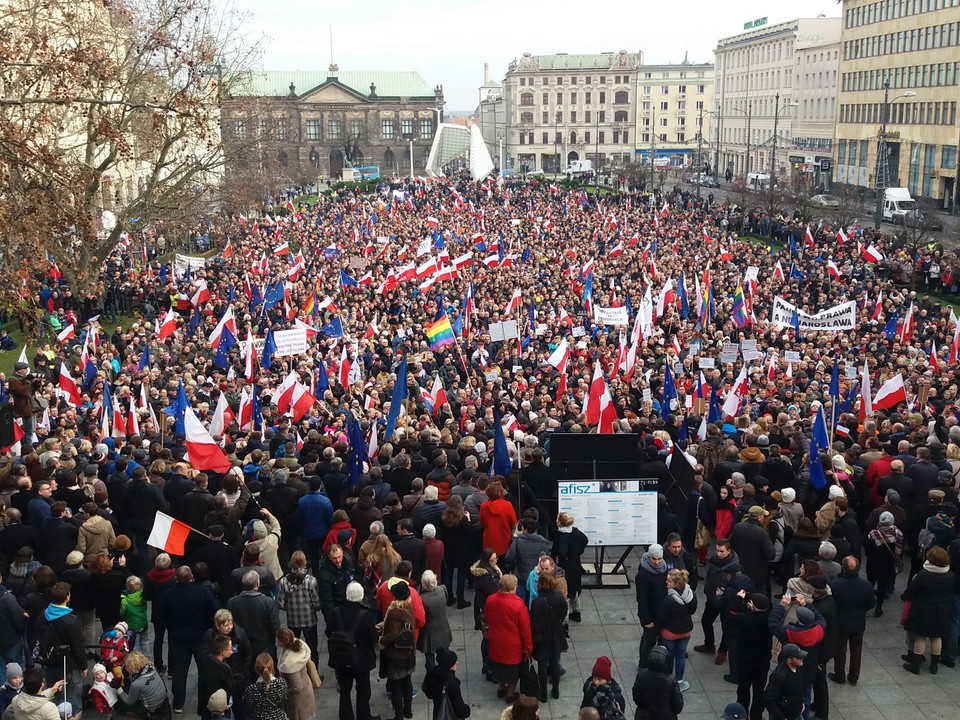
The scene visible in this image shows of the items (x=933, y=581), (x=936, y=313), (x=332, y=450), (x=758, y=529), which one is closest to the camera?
(x=933, y=581)

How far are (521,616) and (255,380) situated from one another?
11.3 m

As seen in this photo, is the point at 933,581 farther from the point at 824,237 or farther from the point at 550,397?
the point at 824,237

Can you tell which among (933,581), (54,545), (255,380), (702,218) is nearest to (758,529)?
(933,581)

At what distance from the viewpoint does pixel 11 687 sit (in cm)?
776

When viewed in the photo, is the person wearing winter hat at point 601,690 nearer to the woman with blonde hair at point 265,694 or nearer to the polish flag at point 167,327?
the woman with blonde hair at point 265,694

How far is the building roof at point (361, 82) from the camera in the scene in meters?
129

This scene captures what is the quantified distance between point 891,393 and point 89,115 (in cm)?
1255

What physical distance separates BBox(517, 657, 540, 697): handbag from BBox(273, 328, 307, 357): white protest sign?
10.9 meters

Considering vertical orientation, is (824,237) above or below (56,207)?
below

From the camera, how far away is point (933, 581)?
9.03 m

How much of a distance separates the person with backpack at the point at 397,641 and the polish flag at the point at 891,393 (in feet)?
34.8

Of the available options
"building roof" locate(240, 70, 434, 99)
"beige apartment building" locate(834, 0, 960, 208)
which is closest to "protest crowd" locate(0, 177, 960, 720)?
"beige apartment building" locate(834, 0, 960, 208)

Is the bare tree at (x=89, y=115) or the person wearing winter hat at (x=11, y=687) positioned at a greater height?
the bare tree at (x=89, y=115)

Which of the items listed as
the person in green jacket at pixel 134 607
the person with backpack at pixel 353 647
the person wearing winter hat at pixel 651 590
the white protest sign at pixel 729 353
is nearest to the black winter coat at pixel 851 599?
the person wearing winter hat at pixel 651 590
